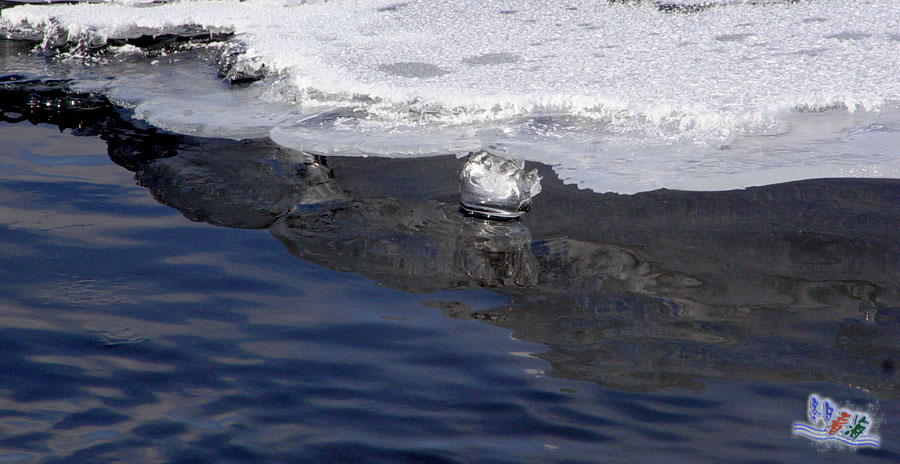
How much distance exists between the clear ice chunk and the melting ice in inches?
7.4

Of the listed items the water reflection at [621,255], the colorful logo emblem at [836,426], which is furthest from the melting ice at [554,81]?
the colorful logo emblem at [836,426]

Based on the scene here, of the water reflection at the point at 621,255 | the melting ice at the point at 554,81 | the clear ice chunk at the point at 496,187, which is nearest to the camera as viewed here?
the water reflection at the point at 621,255

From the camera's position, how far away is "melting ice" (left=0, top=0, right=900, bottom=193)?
3.53m

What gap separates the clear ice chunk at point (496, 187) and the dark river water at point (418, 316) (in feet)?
0.24

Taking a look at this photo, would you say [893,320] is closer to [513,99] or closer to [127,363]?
[513,99]

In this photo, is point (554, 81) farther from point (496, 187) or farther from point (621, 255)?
point (621, 255)

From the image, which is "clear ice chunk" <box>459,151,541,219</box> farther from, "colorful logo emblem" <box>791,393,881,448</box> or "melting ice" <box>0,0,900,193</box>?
"colorful logo emblem" <box>791,393,881,448</box>

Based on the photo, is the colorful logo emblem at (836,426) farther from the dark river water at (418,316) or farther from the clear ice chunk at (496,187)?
the clear ice chunk at (496,187)

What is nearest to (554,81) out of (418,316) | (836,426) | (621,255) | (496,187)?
(496,187)

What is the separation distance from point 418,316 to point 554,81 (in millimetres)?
1963

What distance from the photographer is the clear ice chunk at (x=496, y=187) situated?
3254mm

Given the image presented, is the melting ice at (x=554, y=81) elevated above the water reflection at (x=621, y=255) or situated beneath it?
elevated above

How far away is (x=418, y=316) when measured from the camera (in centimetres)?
260

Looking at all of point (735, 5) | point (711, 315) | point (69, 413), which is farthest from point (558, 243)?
point (735, 5)
